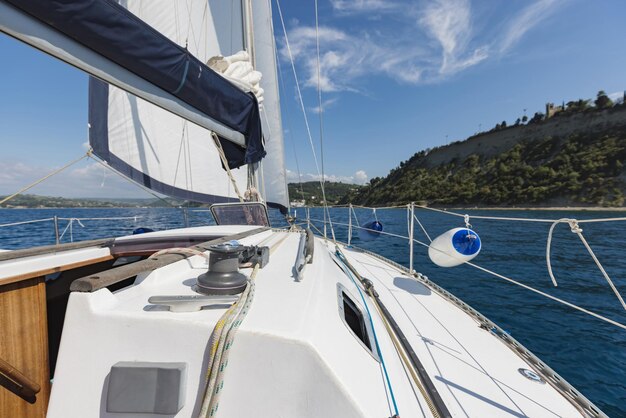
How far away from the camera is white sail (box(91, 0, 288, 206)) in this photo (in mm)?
5133

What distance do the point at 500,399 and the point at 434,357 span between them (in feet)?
1.13

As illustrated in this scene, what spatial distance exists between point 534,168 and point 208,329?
193ft

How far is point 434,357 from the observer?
1712mm

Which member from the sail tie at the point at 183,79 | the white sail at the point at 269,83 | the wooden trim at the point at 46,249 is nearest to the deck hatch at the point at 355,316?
the wooden trim at the point at 46,249

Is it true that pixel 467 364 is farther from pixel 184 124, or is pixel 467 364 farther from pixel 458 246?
pixel 184 124

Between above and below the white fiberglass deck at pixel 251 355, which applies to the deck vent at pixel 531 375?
below

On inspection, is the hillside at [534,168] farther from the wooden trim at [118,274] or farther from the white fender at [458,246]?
the wooden trim at [118,274]

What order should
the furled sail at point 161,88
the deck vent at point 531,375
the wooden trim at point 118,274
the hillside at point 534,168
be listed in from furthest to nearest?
the hillside at point 534,168 → the furled sail at point 161,88 → the deck vent at point 531,375 → the wooden trim at point 118,274

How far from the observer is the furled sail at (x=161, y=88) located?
1.86 metres

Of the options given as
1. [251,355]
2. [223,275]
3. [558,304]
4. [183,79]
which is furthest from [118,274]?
[558,304]

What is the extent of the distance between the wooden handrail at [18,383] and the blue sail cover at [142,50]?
5.81ft

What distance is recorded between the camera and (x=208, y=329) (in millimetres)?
892

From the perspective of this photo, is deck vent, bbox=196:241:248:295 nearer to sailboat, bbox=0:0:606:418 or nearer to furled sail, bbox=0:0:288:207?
sailboat, bbox=0:0:606:418

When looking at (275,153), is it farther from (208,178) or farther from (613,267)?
(613,267)
